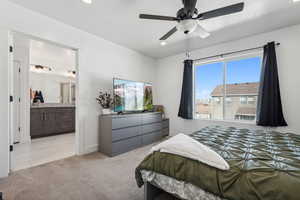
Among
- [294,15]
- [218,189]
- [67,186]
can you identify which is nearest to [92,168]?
[67,186]

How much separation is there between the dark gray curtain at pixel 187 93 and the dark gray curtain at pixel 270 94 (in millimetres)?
1545

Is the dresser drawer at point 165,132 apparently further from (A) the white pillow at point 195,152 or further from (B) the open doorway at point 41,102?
(A) the white pillow at point 195,152

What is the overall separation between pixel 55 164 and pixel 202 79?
3945 mm

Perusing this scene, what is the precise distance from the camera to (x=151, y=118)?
369 cm

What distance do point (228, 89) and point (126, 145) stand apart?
2.89 meters

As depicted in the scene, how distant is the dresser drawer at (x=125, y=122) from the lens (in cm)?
281

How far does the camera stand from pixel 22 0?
201 cm

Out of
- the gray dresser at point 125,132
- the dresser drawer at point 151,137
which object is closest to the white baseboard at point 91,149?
the gray dresser at point 125,132

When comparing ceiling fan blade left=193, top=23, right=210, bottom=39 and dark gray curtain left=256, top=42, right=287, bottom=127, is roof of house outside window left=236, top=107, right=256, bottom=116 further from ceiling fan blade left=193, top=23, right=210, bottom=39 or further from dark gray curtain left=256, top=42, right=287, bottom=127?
ceiling fan blade left=193, top=23, right=210, bottom=39

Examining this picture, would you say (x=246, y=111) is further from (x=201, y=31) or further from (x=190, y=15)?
(x=190, y=15)

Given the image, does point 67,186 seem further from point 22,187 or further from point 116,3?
point 116,3

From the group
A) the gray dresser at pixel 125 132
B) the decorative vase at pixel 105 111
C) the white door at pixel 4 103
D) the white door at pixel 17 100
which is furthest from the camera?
the white door at pixel 17 100

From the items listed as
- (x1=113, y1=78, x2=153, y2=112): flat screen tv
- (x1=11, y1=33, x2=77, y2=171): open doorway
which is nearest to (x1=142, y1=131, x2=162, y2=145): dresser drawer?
(x1=113, y1=78, x2=153, y2=112): flat screen tv

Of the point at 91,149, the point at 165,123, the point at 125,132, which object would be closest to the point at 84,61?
the point at 125,132
